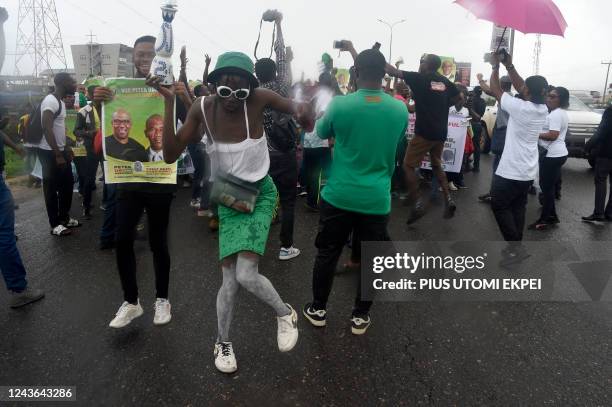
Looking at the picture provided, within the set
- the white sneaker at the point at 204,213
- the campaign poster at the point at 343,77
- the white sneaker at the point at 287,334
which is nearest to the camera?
the white sneaker at the point at 287,334

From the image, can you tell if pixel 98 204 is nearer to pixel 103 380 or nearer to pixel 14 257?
pixel 14 257

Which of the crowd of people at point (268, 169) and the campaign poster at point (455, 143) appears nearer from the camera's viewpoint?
the crowd of people at point (268, 169)

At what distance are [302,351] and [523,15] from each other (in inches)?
135

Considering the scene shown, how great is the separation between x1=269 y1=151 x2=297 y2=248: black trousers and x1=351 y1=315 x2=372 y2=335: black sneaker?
5.36ft

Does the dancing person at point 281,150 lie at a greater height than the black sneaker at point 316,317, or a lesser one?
greater

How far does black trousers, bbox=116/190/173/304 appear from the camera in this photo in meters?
3.08

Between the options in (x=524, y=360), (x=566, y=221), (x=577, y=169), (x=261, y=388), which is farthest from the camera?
(x=577, y=169)

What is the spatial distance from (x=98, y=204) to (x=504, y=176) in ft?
20.4

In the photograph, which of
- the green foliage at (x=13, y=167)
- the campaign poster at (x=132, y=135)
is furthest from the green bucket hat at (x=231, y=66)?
the green foliage at (x=13, y=167)

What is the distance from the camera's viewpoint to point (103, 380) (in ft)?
8.66

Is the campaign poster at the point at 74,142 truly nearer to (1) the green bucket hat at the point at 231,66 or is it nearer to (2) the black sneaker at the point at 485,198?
(1) the green bucket hat at the point at 231,66

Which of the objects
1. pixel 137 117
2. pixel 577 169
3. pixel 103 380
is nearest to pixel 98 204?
pixel 137 117

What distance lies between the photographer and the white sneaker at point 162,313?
10.6ft

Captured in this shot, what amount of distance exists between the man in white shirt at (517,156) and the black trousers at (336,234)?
73.9 inches
